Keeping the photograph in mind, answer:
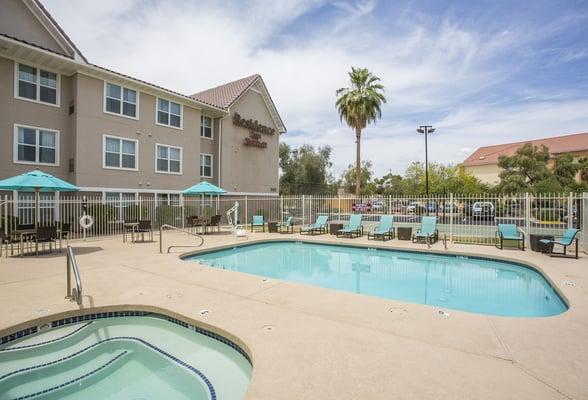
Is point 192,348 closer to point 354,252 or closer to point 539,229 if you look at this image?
point 354,252

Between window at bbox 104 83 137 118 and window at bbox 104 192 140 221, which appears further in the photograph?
window at bbox 104 83 137 118

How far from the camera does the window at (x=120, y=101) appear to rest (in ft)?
57.8

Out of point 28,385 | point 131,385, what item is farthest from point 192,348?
point 28,385

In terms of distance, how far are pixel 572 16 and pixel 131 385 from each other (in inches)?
635

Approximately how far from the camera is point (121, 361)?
15.6ft

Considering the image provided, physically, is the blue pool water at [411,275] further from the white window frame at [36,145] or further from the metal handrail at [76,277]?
the white window frame at [36,145]

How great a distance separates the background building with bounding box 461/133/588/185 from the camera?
158ft

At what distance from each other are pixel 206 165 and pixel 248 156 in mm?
3769

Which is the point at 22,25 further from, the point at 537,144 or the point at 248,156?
the point at 537,144

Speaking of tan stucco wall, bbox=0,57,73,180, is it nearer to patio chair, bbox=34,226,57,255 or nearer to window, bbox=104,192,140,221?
window, bbox=104,192,140,221

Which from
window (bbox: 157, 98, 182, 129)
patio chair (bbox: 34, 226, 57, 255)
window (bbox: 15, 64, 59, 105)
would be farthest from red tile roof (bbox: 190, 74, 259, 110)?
patio chair (bbox: 34, 226, 57, 255)

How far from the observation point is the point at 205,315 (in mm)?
5082

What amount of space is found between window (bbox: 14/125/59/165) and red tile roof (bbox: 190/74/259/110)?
1066 cm

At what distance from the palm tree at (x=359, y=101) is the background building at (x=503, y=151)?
34328 mm
